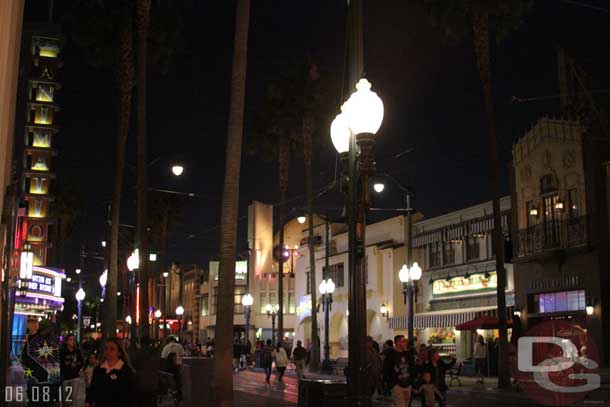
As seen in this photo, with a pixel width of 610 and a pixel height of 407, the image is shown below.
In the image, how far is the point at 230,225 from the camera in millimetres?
18141

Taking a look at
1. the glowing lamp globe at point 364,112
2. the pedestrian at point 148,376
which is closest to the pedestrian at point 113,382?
the pedestrian at point 148,376

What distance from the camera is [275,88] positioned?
151 feet

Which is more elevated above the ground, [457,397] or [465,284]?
[465,284]

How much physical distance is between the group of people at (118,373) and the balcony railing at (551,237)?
19.9 m

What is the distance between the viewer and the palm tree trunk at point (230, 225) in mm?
16969

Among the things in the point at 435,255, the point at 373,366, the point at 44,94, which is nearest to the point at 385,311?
the point at 435,255

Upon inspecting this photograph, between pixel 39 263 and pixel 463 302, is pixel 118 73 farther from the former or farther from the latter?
pixel 463 302

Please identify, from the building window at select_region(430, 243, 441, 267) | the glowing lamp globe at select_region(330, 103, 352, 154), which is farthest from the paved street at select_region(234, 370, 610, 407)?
the building window at select_region(430, 243, 441, 267)

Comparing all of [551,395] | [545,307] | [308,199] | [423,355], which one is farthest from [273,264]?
[423,355]

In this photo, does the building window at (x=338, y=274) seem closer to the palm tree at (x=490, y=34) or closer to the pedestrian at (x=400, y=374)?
the palm tree at (x=490, y=34)

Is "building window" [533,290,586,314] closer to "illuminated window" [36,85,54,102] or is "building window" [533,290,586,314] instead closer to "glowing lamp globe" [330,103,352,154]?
"glowing lamp globe" [330,103,352,154]

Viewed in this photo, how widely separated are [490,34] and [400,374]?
21.6m

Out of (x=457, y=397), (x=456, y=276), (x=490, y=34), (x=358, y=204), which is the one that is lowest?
(x=457, y=397)

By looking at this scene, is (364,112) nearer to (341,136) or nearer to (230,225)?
(341,136)
